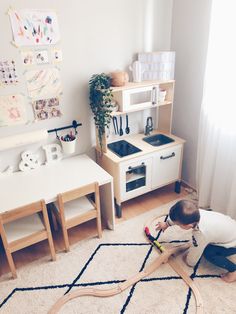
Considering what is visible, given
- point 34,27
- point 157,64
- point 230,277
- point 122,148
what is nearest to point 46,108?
point 34,27

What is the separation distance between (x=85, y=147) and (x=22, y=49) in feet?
3.35

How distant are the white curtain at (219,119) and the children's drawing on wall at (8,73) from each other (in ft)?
5.19

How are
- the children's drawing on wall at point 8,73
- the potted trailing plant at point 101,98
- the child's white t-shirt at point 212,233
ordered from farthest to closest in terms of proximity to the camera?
1. the potted trailing plant at point 101,98
2. the children's drawing on wall at point 8,73
3. the child's white t-shirt at point 212,233

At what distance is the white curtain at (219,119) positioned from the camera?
6.73 feet

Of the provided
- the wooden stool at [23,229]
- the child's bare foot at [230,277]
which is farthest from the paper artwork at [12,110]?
the child's bare foot at [230,277]

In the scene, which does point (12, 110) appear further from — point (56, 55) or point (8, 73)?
point (56, 55)

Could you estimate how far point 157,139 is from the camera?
112 inches

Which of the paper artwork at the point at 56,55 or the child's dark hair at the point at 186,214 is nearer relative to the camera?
the child's dark hair at the point at 186,214

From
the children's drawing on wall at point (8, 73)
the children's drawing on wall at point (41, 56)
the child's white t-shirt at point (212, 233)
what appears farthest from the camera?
the children's drawing on wall at point (41, 56)

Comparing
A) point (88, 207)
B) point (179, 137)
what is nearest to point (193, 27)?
point (179, 137)

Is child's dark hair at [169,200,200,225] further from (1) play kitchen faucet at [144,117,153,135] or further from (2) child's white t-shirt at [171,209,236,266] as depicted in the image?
(1) play kitchen faucet at [144,117,153,135]

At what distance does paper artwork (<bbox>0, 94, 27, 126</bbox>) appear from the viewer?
206 centimetres

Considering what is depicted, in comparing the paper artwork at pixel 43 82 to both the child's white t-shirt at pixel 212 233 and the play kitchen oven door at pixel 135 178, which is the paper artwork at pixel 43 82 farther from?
the child's white t-shirt at pixel 212 233

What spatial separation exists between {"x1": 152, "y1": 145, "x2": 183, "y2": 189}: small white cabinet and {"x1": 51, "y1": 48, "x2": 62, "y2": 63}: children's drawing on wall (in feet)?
3.90
